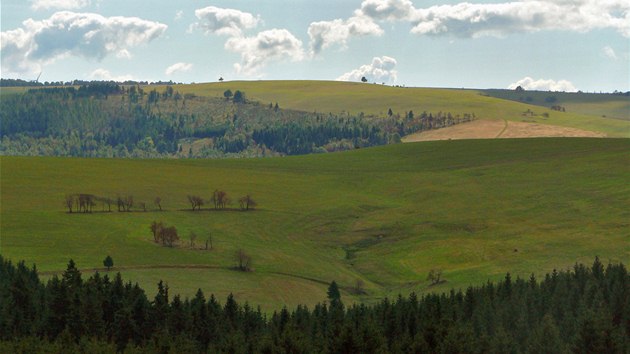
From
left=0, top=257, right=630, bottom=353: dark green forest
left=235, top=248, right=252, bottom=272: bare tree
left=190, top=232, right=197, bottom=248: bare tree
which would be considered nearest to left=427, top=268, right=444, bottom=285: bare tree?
left=235, top=248, right=252, bottom=272: bare tree

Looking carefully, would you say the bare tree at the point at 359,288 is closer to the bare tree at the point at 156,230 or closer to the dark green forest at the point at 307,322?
the dark green forest at the point at 307,322

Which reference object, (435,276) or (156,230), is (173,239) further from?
(435,276)

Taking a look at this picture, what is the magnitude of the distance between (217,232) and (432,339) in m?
122

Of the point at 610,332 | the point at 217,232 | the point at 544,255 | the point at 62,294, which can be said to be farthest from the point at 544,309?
the point at 217,232

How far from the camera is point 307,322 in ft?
418

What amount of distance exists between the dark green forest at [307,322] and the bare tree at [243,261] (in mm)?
41529

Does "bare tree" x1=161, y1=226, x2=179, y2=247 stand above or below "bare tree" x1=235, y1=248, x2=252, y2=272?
above

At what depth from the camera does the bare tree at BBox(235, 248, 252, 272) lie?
178 metres

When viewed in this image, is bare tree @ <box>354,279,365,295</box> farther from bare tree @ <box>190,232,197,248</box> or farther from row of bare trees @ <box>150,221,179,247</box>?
row of bare trees @ <box>150,221,179,247</box>

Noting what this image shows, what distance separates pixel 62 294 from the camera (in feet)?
353

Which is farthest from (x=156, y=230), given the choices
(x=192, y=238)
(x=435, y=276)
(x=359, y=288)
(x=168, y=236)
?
(x=435, y=276)

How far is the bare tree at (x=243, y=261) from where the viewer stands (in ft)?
585

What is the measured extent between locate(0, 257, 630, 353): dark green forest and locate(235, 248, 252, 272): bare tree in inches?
1635

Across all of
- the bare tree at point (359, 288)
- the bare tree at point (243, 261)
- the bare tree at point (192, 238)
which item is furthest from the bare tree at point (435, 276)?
the bare tree at point (192, 238)
